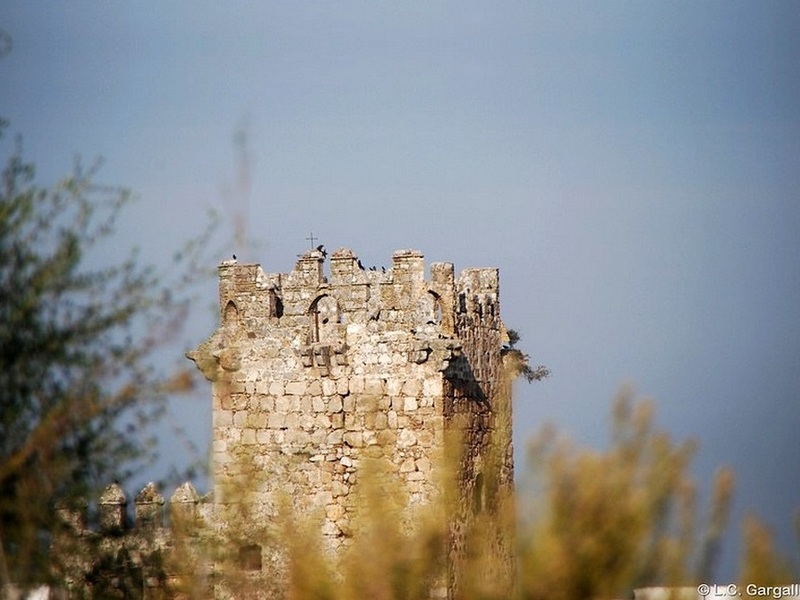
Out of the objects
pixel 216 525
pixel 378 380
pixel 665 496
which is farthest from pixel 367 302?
pixel 665 496

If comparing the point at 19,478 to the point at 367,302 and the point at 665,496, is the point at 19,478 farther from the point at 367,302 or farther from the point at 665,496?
the point at 367,302

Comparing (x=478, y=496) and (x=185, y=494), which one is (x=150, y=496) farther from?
(x=478, y=496)

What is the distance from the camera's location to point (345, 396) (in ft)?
77.6

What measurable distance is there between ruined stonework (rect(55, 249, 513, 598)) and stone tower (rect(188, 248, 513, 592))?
1 cm

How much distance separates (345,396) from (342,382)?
16 centimetres

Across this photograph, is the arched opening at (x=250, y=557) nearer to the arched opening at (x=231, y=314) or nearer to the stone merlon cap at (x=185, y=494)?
the stone merlon cap at (x=185, y=494)

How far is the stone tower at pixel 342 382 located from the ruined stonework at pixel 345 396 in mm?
12

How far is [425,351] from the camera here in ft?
76.4

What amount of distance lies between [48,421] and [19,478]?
54 cm

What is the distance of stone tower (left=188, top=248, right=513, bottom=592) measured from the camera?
2334 cm

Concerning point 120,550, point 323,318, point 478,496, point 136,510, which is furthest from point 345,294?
point 120,550

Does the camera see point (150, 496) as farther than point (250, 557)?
No

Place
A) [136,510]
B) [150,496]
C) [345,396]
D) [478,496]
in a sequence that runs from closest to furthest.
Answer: [136,510]
[150,496]
[345,396]
[478,496]

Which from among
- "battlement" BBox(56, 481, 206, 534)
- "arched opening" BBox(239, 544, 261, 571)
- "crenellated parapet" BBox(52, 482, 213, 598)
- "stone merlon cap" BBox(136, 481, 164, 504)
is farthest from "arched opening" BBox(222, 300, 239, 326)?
"crenellated parapet" BBox(52, 482, 213, 598)
